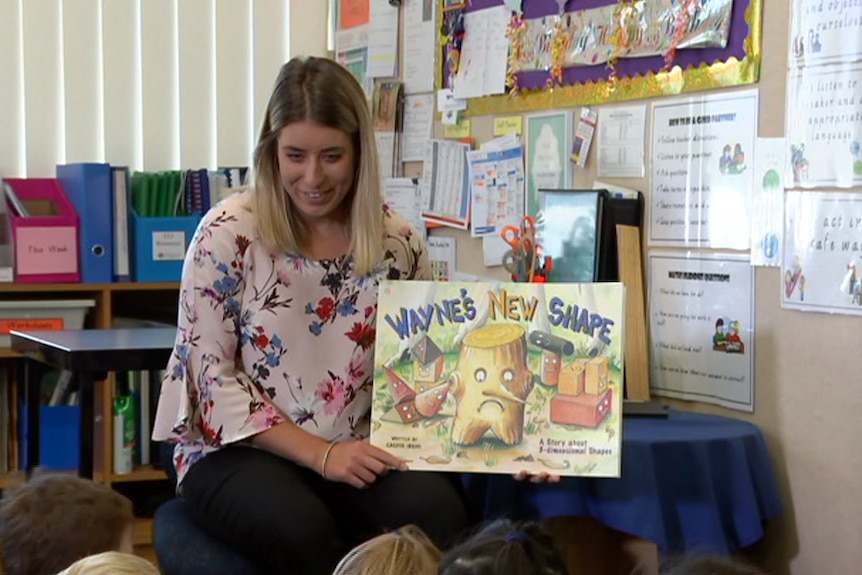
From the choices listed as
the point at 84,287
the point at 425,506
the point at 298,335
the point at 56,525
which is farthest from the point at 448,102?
the point at 56,525

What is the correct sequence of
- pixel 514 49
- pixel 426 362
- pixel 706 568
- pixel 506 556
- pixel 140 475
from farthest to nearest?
pixel 140 475
pixel 514 49
pixel 426 362
pixel 506 556
pixel 706 568

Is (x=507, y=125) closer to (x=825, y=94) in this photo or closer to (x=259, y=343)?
(x=825, y=94)

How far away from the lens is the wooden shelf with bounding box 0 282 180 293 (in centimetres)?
321

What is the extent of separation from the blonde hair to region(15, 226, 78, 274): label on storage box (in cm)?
142

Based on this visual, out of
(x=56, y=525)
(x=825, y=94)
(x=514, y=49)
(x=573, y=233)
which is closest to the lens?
(x=56, y=525)

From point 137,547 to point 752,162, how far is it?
6.56ft

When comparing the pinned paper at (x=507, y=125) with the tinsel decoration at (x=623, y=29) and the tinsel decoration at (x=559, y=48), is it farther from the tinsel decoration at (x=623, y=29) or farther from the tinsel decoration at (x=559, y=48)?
the tinsel decoration at (x=623, y=29)

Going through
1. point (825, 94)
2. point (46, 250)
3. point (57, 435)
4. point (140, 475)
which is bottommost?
point (140, 475)

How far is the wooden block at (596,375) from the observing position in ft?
6.07

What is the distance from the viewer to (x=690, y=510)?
1.97 m

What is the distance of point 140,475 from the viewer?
132 inches

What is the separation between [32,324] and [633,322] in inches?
68.8

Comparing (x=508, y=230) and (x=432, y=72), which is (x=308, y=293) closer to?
(x=508, y=230)

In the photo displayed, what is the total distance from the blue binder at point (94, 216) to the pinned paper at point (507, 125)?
1140 mm
